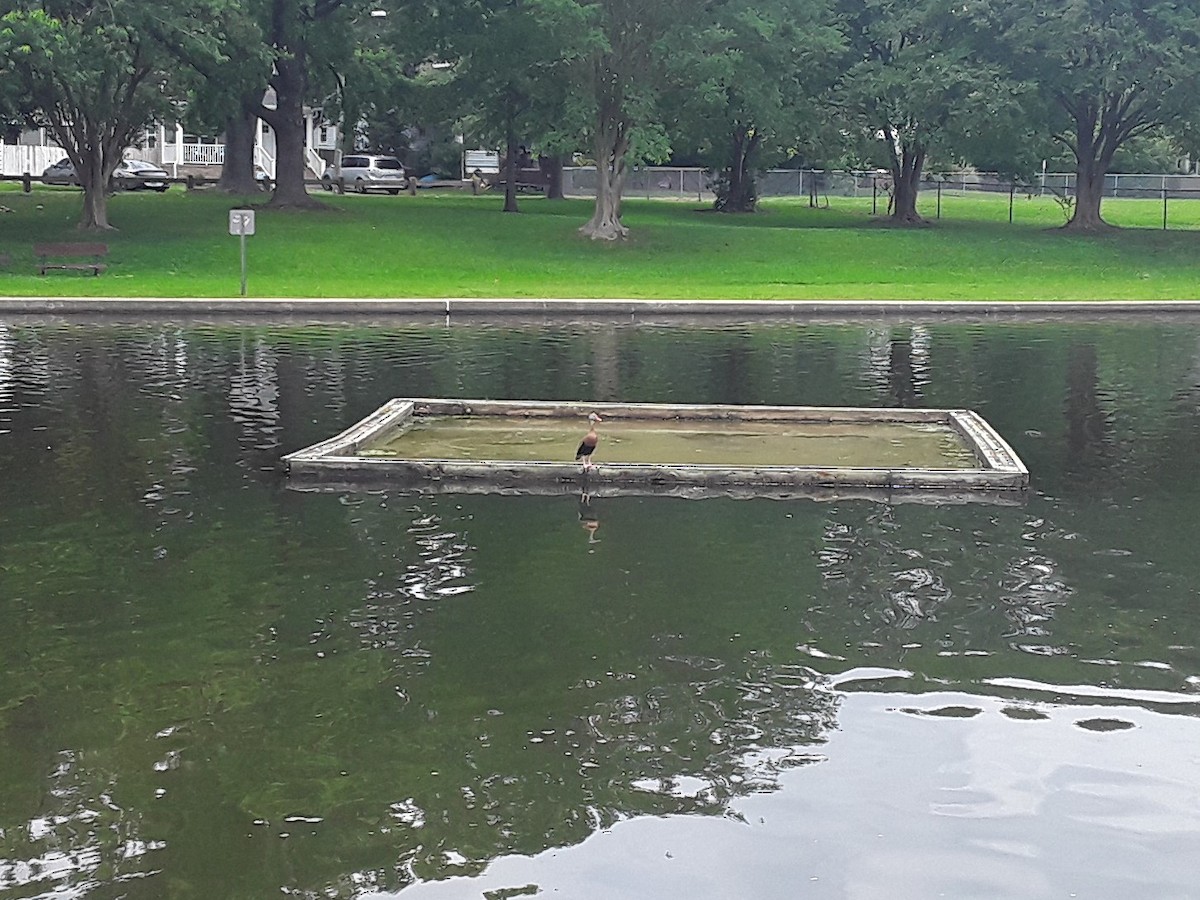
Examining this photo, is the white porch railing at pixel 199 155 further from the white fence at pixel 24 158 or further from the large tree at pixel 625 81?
the large tree at pixel 625 81

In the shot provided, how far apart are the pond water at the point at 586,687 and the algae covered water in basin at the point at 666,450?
1.72 ft

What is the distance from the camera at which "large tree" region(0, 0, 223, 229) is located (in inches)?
1470

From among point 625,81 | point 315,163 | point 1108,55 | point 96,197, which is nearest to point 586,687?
point 625,81

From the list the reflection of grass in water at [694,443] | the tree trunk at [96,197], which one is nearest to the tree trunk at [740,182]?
the tree trunk at [96,197]

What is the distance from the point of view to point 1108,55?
45656 millimetres

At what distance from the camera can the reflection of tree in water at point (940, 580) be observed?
31.0 feet

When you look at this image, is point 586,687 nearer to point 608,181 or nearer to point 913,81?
point 608,181

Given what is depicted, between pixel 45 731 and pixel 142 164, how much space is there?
63027mm

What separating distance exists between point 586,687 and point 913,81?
42.5m

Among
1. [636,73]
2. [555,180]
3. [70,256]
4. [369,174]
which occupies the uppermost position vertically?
[636,73]

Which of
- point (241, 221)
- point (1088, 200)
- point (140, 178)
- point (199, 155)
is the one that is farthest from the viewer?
point (199, 155)

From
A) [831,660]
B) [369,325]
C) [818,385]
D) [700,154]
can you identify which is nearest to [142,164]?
[700,154]

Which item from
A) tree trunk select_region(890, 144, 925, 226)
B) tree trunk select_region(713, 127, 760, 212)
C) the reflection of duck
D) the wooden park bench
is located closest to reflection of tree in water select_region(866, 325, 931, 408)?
the reflection of duck

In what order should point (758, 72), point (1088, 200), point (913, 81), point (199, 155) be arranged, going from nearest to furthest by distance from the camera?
point (758, 72) → point (913, 81) → point (1088, 200) → point (199, 155)
